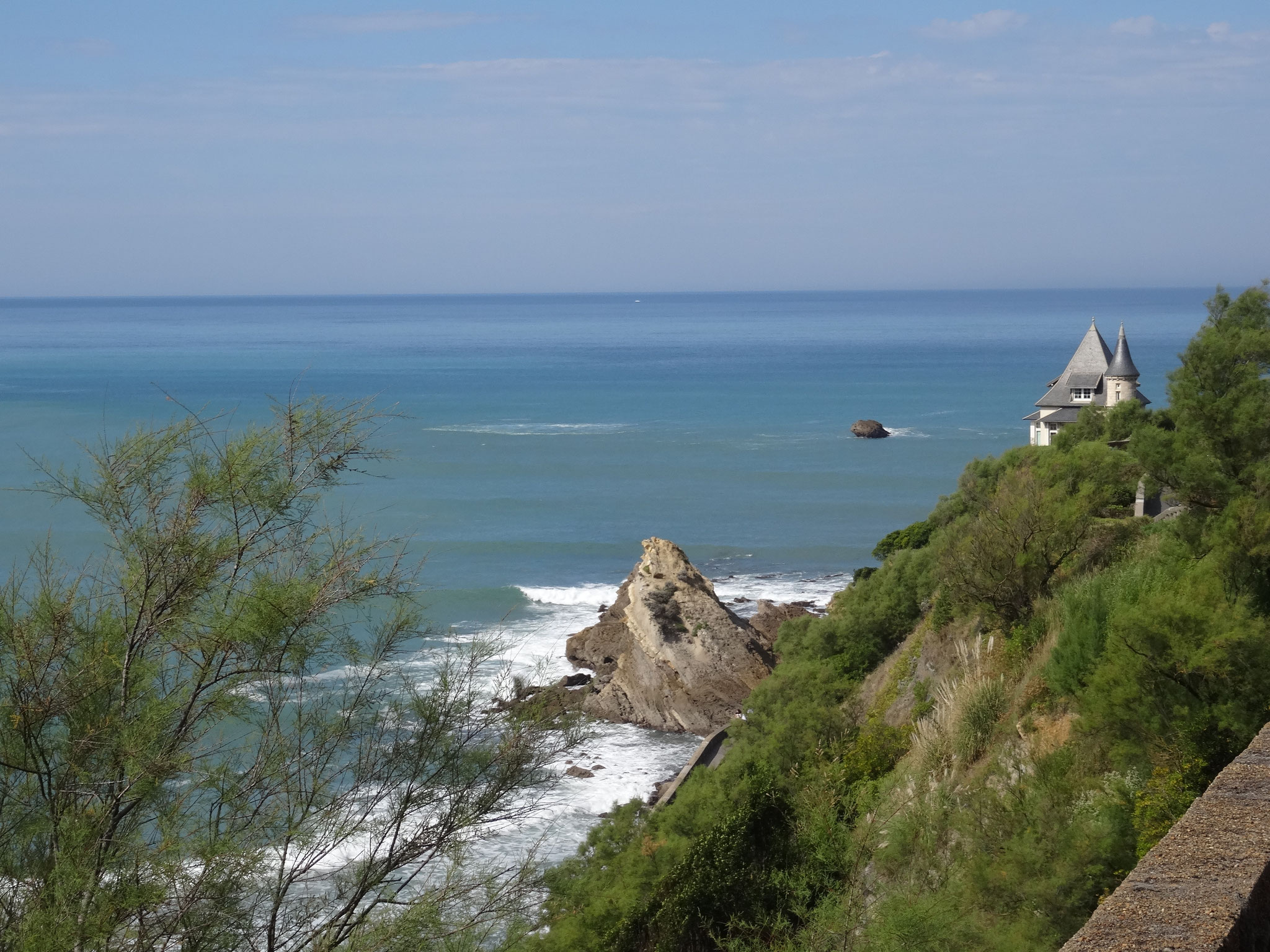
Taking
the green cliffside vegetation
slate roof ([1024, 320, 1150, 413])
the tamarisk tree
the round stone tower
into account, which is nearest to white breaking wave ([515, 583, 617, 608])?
the green cliffside vegetation

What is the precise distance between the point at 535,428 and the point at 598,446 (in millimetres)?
9029

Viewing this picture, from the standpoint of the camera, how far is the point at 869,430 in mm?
73250

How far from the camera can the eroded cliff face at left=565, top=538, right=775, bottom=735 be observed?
28.0 meters

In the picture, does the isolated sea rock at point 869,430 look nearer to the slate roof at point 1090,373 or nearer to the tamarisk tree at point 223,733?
the slate roof at point 1090,373

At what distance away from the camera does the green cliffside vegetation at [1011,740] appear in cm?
911

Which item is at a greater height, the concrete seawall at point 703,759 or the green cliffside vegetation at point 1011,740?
the green cliffside vegetation at point 1011,740

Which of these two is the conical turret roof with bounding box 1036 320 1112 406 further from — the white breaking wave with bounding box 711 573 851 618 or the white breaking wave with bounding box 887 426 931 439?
the white breaking wave with bounding box 887 426 931 439

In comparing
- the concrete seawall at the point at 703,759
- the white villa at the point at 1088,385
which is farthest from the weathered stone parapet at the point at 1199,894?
the white villa at the point at 1088,385

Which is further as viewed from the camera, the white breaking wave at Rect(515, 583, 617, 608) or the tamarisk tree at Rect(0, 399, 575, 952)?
the white breaking wave at Rect(515, 583, 617, 608)

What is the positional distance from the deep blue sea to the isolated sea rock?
3.73 feet

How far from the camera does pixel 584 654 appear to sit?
1241 inches

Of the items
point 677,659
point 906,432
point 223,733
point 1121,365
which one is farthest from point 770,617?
point 906,432

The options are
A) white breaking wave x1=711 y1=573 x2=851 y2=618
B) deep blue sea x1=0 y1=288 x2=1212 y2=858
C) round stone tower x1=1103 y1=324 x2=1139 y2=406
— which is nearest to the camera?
white breaking wave x1=711 y1=573 x2=851 y2=618

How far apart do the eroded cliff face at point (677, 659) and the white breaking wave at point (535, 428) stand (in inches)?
1796
